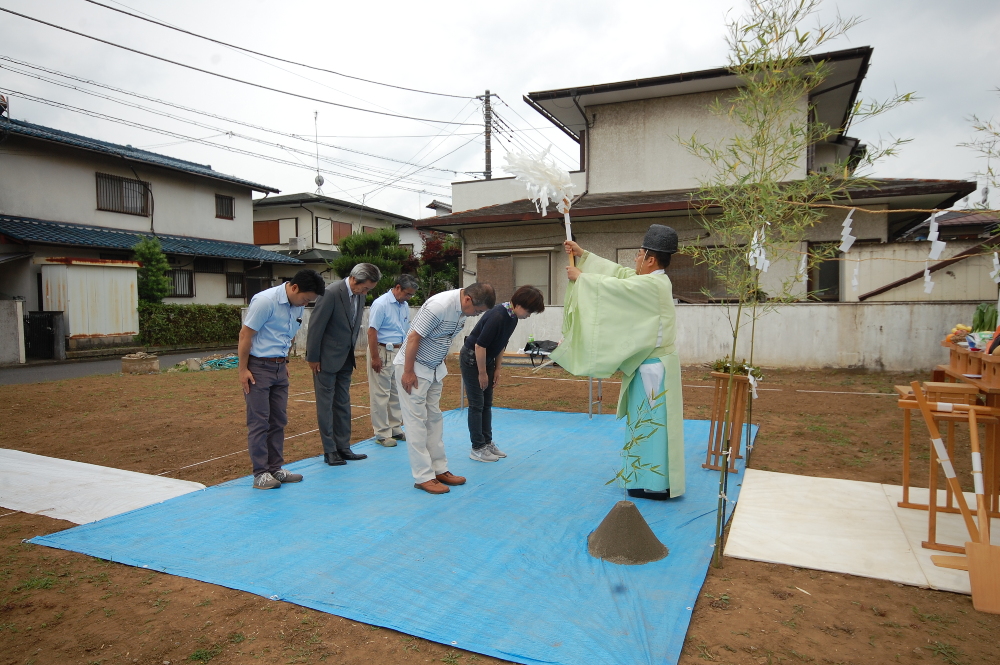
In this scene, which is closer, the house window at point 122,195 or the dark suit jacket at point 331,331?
the dark suit jacket at point 331,331

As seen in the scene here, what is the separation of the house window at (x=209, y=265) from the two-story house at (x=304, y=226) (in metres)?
4.34

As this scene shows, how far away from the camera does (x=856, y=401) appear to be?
25.6 feet

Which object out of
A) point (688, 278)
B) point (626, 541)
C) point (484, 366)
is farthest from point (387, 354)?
point (688, 278)

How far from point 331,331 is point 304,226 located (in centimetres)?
2228

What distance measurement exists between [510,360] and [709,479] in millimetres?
8107

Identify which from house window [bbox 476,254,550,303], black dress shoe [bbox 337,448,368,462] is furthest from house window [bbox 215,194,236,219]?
black dress shoe [bbox 337,448,368,462]

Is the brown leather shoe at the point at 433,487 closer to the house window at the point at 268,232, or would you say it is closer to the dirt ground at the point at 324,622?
the dirt ground at the point at 324,622

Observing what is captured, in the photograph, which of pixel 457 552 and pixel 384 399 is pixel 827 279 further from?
pixel 457 552

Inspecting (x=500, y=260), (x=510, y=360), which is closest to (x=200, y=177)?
(x=500, y=260)

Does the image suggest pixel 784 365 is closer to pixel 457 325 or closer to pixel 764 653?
pixel 457 325

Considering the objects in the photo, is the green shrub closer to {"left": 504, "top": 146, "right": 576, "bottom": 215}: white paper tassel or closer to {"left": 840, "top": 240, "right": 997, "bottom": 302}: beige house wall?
{"left": 504, "top": 146, "right": 576, "bottom": 215}: white paper tassel

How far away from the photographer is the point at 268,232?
26.1 m

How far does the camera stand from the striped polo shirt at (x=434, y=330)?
4.18 meters

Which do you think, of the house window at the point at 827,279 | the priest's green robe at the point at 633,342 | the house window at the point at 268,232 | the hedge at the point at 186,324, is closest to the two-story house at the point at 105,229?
the hedge at the point at 186,324
